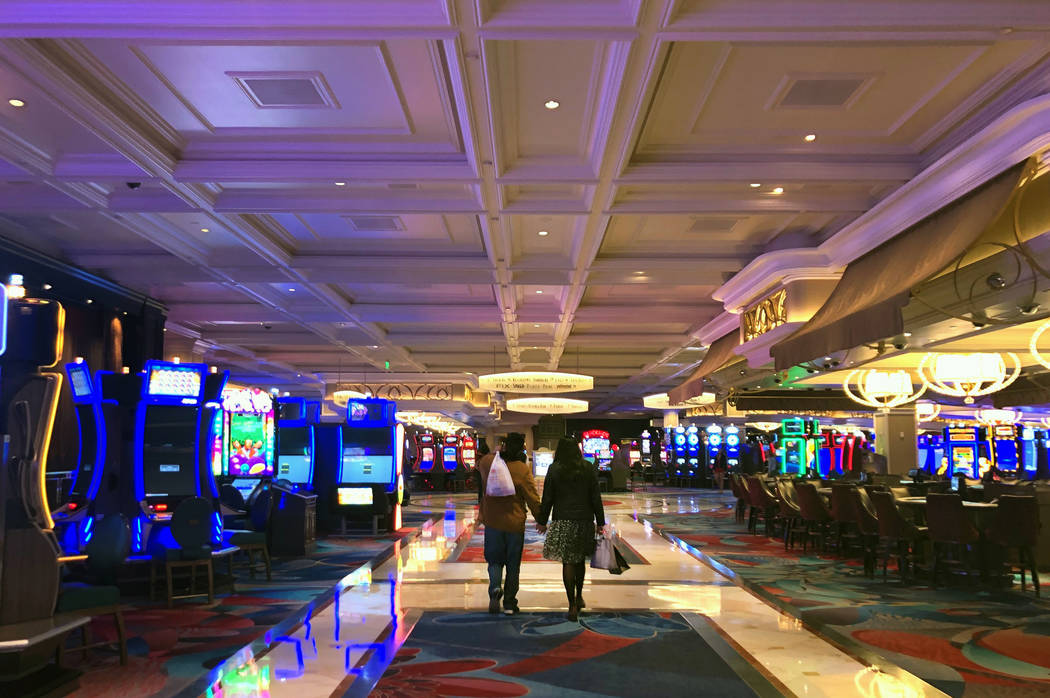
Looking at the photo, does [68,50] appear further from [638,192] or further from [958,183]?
[958,183]

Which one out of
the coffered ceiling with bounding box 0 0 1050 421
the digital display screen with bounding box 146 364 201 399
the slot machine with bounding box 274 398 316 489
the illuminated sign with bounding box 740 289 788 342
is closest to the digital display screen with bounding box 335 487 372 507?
the slot machine with bounding box 274 398 316 489

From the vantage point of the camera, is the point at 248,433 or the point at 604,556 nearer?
the point at 604,556

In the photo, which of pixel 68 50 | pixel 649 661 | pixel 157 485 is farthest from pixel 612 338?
pixel 68 50

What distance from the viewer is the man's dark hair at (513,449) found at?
→ 269 inches

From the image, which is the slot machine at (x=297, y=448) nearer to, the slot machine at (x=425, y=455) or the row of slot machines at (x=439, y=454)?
the row of slot machines at (x=439, y=454)

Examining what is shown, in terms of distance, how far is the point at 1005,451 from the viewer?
67.7 ft

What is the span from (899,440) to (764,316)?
9.05m

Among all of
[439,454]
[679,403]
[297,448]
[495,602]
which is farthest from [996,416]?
[439,454]

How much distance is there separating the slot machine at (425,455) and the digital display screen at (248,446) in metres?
17.8

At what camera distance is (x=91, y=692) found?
4.55 meters

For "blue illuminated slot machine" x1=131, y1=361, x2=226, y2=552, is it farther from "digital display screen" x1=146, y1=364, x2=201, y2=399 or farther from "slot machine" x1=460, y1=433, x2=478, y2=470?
"slot machine" x1=460, y1=433, x2=478, y2=470

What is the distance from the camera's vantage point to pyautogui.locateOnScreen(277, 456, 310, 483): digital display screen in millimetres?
13164

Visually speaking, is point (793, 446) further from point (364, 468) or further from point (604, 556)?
Answer: point (604, 556)

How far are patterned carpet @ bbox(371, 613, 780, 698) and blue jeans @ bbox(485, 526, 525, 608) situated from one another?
22cm
